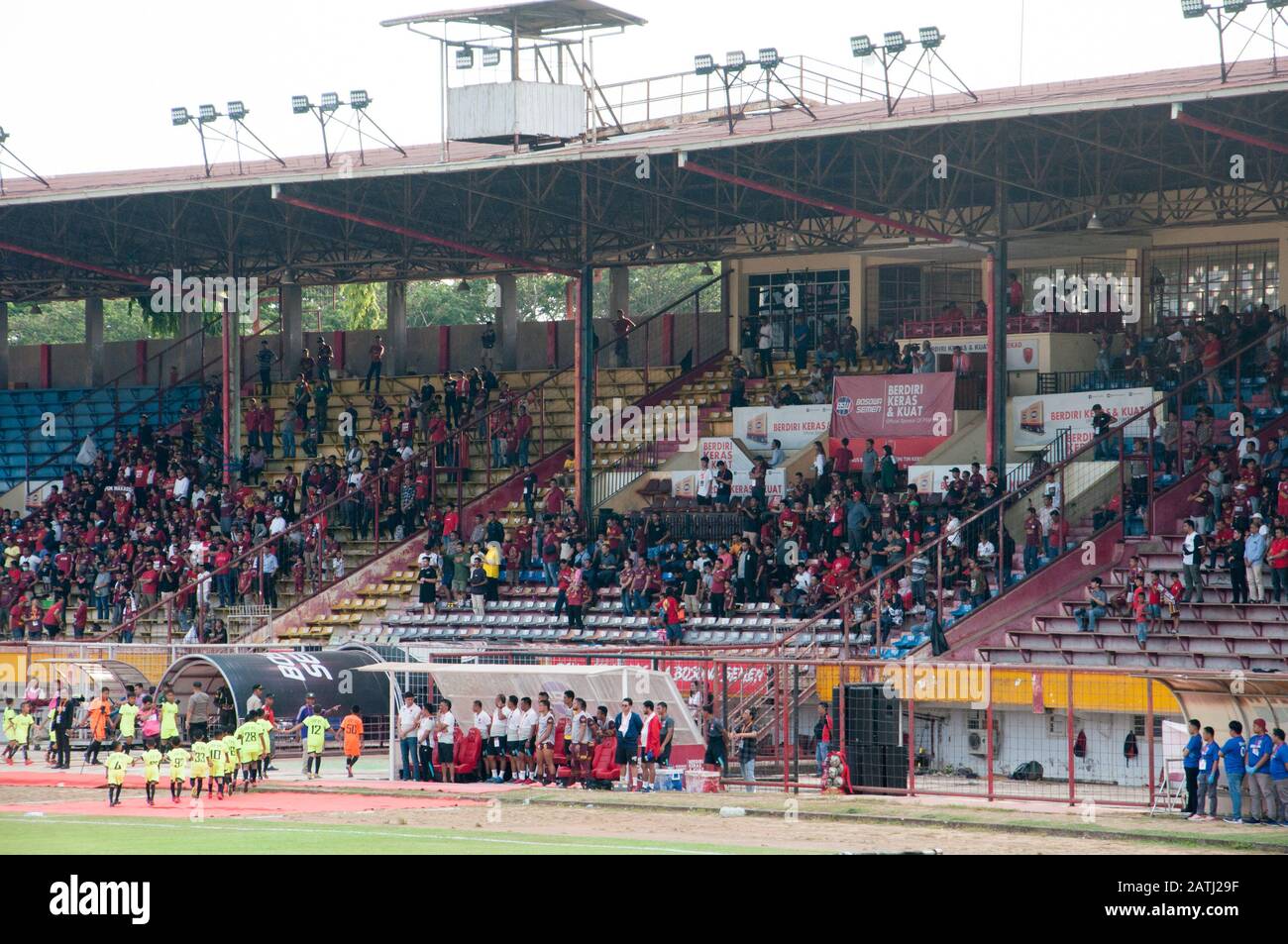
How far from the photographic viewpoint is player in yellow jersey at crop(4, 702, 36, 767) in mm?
34688

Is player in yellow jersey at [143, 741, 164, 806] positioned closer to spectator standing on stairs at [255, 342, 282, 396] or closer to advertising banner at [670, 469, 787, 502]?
advertising banner at [670, 469, 787, 502]

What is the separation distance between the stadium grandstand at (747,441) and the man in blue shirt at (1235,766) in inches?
17.6

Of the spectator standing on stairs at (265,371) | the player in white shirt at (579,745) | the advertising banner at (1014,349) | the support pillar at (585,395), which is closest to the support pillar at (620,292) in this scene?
the support pillar at (585,395)

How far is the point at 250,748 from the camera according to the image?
1181 inches

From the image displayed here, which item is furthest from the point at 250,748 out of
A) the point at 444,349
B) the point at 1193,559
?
the point at 444,349

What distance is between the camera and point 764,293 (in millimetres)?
50656

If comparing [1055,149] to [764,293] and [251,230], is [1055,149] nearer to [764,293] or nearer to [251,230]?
[764,293]

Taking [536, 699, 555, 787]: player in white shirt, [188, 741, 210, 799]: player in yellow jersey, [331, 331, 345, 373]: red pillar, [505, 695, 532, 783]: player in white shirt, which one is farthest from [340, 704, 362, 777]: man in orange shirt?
[331, 331, 345, 373]: red pillar

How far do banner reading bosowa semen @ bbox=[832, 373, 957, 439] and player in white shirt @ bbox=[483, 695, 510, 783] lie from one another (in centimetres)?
1401

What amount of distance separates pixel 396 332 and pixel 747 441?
1521cm

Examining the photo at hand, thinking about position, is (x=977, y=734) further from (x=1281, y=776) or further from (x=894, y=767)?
(x=1281, y=776)

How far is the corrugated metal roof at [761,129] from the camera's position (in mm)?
32844
